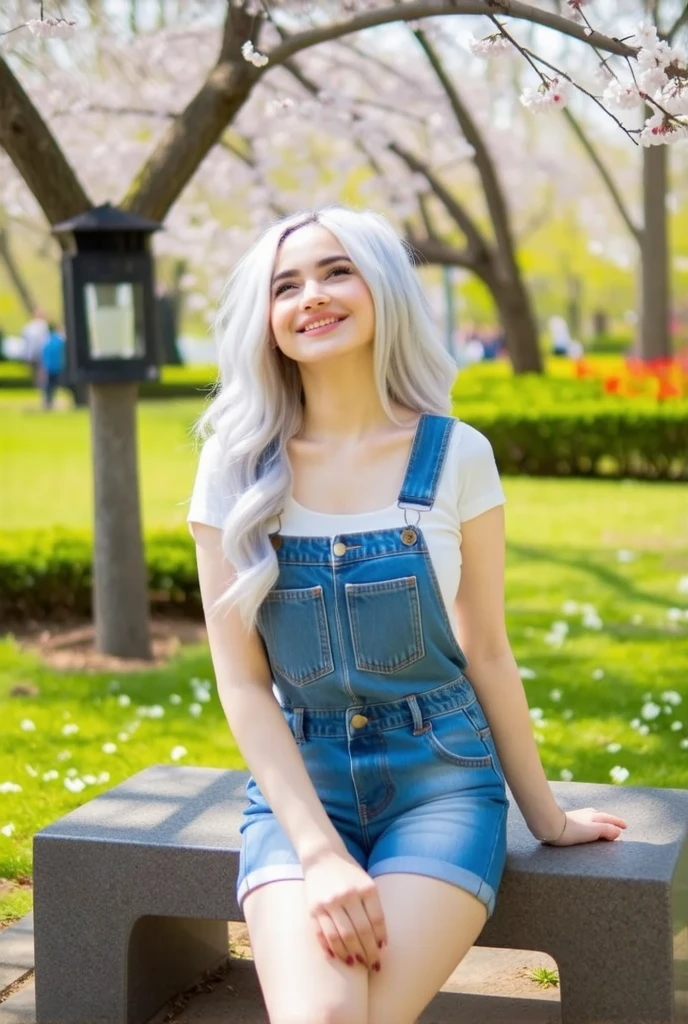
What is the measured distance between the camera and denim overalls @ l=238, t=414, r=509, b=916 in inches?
110

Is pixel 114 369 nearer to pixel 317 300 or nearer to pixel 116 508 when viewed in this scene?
pixel 116 508

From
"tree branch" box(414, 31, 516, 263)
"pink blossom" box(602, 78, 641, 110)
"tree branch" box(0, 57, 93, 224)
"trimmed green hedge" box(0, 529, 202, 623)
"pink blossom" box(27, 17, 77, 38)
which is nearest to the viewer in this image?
"pink blossom" box(602, 78, 641, 110)

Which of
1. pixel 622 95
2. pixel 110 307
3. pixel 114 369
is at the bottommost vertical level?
pixel 114 369

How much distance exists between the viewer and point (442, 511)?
290 cm

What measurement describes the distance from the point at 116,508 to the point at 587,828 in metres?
4.29

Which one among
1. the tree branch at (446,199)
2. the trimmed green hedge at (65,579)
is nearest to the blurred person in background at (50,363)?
the tree branch at (446,199)

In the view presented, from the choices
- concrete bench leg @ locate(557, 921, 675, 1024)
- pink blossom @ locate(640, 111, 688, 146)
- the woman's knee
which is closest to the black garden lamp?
pink blossom @ locate(640, 111, 688, 146)

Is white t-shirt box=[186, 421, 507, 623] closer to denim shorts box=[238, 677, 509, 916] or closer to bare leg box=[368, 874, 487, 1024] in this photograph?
denim shorts box=[238, 677, 509, 916]

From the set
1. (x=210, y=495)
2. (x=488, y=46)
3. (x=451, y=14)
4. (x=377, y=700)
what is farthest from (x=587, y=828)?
(x=451, y=14)

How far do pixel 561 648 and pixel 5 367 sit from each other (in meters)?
27.5

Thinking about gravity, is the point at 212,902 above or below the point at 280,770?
below

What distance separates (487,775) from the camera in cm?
285

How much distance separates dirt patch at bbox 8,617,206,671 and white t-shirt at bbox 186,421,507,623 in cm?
383

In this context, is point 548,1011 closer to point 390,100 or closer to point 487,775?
point 487,775
